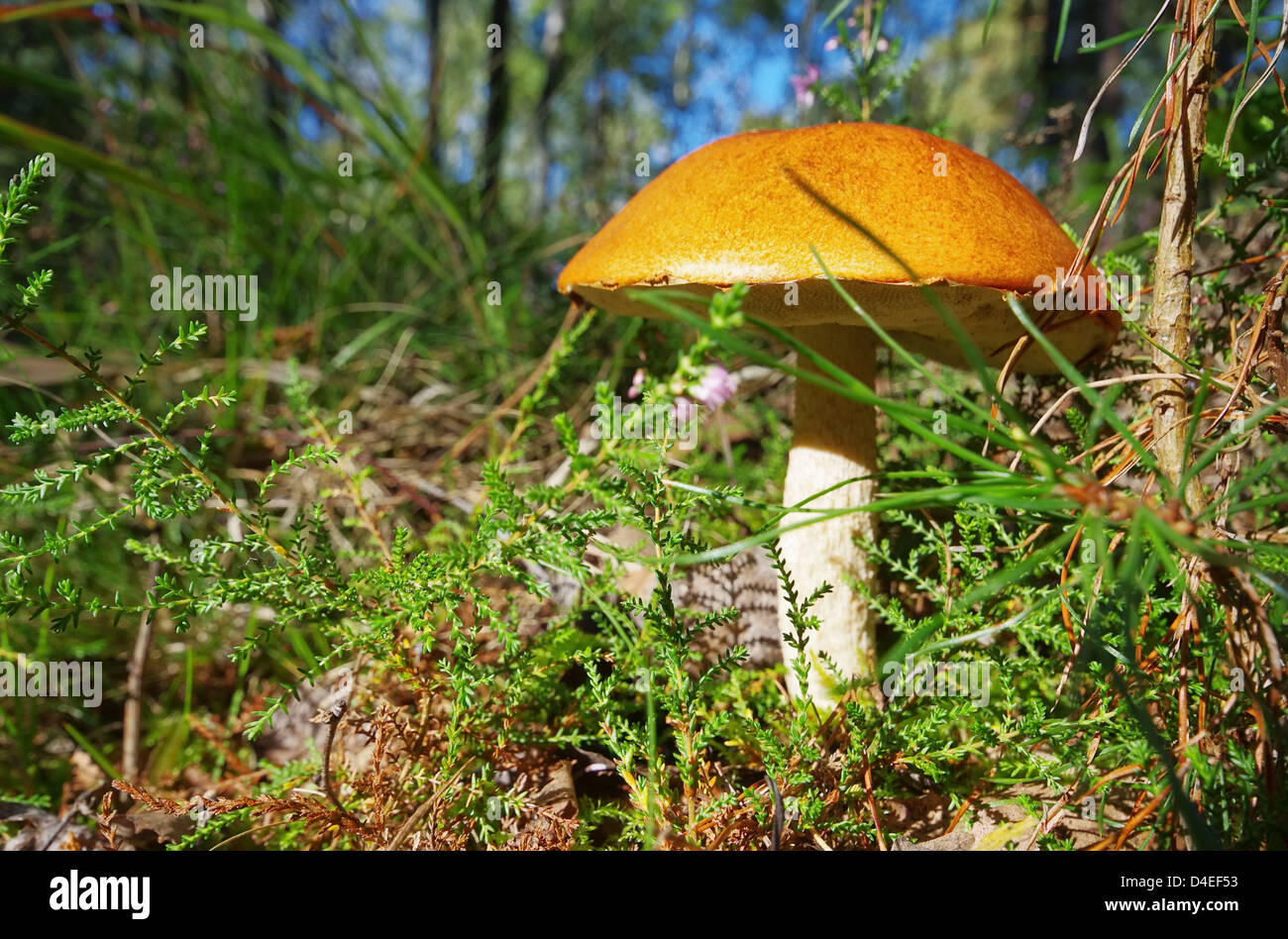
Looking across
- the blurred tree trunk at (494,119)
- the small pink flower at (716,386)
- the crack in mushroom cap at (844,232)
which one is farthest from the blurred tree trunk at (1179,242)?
the blurred tree trunk at (494,119)

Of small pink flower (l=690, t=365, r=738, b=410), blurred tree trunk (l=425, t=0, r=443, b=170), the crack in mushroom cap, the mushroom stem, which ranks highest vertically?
blurred tree trunk (l=425, t=0, r=443, b=170)

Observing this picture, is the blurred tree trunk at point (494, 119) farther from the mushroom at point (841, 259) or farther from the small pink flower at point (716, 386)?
the mushroom at point (841, 259)

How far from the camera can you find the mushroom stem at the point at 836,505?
66.5 inches

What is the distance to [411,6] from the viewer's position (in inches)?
1117

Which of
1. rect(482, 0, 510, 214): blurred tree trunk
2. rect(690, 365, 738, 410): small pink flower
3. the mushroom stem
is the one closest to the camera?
the mushroom stem

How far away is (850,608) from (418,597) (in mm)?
1031

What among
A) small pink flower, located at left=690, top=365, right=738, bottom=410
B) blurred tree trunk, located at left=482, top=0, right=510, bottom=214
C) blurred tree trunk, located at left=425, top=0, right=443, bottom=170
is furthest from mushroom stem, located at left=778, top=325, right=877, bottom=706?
blurred tree trunk, located at left=482, top=0, right=510, bottom=214

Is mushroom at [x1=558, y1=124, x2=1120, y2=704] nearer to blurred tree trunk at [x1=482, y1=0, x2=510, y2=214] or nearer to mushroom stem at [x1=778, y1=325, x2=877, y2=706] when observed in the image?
mushroom stem at [x1=778, y1=325, x2=877, y2=706]

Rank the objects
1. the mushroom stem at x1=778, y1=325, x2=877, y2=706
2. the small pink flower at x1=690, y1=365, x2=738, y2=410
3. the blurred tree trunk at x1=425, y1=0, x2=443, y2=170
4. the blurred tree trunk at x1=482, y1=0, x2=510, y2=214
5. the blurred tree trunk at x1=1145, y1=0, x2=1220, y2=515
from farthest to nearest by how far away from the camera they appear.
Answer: the blurred tree trunk at x1=482, y1=0, x2=510, y2=214, the blurred tree trunk at x1=425, y1=0, x2=443, y2=170, the small pink flower at x1=690, y1=365, x2=738, y2=410, the mushroom stem at x1=778, y1=325, x2=877, y2=706, the blurred tree trunk at x1=1145, y1=0, x2=1220, y2=515

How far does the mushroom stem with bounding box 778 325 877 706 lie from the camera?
169 centimetres

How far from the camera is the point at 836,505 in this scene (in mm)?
1724

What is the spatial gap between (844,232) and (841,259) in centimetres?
6
